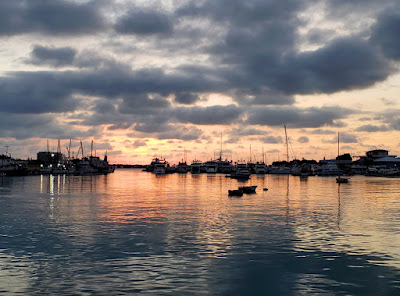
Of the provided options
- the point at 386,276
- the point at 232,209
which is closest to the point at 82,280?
the point at 386,276

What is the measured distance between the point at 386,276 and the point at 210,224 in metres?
23.2

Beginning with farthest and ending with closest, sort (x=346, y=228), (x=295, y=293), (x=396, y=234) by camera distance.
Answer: (x=346, y=228)
(x=396, y=234)
(x=295, y=293)

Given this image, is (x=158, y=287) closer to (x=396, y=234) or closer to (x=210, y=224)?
(x=210, y=224)

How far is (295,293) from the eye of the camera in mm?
21594

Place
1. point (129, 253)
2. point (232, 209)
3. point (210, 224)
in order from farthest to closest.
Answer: point (232, 209) → point (210, 224) → point (129, 253)

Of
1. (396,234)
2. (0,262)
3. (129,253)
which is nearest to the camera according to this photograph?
(0,262)

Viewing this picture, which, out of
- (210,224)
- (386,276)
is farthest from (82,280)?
(210,224)

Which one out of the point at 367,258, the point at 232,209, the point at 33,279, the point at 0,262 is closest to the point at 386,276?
the point at 367,258

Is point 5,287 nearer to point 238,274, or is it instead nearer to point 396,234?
point 238,274

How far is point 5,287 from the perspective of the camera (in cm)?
2228

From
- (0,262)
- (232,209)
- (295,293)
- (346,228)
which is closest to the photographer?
(295,293)

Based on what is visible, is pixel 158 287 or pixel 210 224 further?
pixel 210 224

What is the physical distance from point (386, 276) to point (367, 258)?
14.5ft

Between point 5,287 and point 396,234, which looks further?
point 396,234
